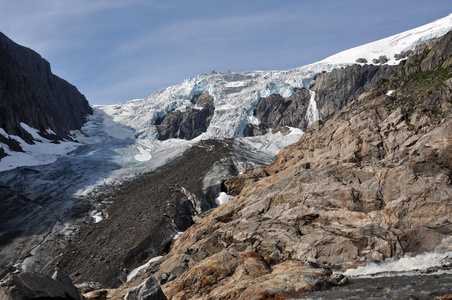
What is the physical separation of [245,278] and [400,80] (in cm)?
5639

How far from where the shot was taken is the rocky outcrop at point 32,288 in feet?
44.0

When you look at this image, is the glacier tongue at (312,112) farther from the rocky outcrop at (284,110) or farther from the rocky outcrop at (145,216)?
the rocky outcrop at (145,216)

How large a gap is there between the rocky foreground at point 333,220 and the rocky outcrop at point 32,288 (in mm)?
3008

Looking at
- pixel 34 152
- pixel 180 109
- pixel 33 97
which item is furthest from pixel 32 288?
pixel 180 109

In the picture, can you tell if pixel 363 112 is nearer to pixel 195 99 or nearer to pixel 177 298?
pixel 177 298

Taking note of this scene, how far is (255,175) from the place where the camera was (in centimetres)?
5859

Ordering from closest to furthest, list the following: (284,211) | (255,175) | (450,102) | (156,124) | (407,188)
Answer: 1. (407,188)
2. (284,211)
3. (450,102)
4. (255,175)
5. (156,124)

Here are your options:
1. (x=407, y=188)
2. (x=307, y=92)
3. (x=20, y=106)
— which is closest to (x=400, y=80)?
(x=407, y=188)

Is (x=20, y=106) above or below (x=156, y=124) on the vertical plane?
above

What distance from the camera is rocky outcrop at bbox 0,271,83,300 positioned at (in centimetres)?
1340

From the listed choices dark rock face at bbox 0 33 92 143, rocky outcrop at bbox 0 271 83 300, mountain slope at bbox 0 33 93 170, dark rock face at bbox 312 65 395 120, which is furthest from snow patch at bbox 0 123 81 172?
dark rock face at bbox 312 65 395 120

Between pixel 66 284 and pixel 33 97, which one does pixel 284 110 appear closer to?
pixel 33 97

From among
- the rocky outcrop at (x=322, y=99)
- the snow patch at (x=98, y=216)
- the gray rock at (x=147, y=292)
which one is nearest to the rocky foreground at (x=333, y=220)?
the gray rock at (x=147, y=292)

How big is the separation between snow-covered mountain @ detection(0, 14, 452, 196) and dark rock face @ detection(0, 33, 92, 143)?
5412mm
